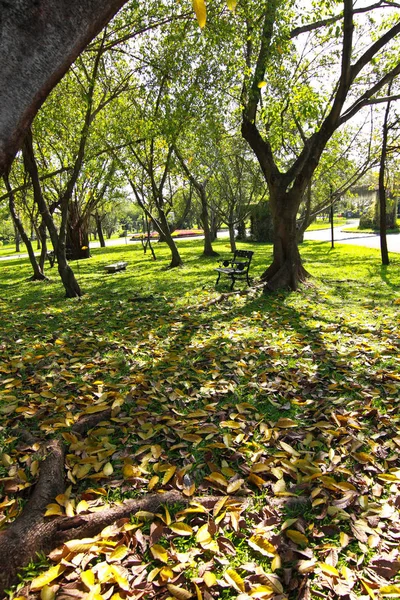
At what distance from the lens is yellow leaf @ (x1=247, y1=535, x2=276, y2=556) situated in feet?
6.66

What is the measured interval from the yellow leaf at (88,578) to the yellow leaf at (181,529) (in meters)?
0.50

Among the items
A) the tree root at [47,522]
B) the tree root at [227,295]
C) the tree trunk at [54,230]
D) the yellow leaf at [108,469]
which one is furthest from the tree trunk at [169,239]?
the tree root at [47,522]

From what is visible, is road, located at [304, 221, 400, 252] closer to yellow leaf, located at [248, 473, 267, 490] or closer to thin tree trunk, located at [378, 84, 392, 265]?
thin tree trunk, located at [378, 84, 392, 265]

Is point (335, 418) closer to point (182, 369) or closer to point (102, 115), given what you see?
point (182, 369)

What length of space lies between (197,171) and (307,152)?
460 inches

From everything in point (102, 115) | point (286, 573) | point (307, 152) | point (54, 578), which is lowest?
point (286, 573)

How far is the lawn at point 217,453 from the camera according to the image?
1.92 metres

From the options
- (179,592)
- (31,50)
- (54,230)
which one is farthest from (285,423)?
(54,230)

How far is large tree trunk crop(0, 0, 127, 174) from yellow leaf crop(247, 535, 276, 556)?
2.34 metres

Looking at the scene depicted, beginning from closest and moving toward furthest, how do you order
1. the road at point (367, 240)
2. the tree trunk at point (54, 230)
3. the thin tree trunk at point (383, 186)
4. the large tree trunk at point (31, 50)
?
the large tree trunk at point (31, 50), the tree trunk at point (54, 230), the thin tree trunk at point (383, 186), the road at point (367, 240)

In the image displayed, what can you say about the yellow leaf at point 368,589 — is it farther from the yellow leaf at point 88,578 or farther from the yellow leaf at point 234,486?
the yellow leaf at point 88,578

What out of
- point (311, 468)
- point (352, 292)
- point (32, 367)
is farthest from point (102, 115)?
point (311, 468)

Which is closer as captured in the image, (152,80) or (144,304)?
(144,304)

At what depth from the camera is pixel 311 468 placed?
8.77 feet
